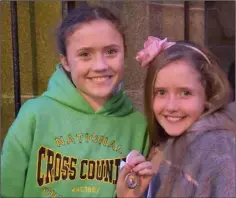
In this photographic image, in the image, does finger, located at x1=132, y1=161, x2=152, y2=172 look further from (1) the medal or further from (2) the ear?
(2) the ear

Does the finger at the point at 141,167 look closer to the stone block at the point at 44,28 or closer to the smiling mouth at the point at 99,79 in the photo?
the smiling mouth at the point at 99,79

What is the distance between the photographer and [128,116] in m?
2.12

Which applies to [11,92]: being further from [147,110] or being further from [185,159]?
[185,159]

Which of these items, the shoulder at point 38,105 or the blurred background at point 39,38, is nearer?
the shoulder at point 38,105

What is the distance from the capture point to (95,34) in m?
1.91

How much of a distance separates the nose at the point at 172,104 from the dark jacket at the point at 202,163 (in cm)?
11

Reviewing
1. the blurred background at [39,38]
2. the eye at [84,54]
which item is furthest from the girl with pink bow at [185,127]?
the blurred background at [39,38]

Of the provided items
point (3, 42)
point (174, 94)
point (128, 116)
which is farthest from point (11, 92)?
point (174, 94)

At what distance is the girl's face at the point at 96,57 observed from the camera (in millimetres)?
1905

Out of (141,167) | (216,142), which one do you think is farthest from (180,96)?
(141,167)

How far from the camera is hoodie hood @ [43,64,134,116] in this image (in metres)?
2.03

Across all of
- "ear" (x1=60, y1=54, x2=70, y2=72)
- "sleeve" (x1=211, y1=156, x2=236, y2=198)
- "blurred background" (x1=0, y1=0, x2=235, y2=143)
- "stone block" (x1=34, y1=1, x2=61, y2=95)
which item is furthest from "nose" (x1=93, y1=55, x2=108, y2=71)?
"stone block" (x1=34, y1=1, x2=61, y2=95)

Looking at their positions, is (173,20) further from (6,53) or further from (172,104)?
(172,104)

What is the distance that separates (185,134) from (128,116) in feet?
1.08
